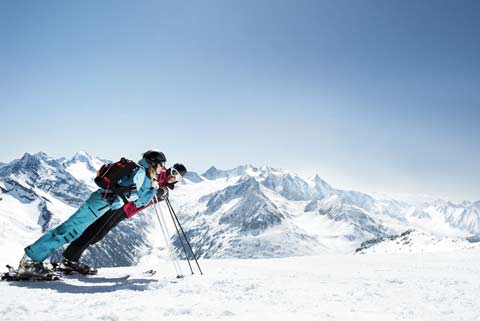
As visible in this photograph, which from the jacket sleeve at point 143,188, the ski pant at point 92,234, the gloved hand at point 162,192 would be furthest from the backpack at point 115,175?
the ski pant at point 92,234

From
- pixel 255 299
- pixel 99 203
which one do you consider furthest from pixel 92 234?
pixel 255 299

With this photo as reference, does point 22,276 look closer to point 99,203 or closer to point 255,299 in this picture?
point 99,203

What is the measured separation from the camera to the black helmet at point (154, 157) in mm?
8391

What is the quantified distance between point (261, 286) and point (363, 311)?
2097mm

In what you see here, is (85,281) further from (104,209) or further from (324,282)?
A: (324,282)

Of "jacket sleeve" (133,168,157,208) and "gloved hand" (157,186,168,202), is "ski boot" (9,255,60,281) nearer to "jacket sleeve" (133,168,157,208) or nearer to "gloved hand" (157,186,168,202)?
"jacket sleeve" (133,168,157,208)

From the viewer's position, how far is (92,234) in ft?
30.6

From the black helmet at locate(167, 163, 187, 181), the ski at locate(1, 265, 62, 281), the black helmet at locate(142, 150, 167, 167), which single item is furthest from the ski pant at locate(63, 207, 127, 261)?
the black helmet at locate(142, 150, 167, 167)

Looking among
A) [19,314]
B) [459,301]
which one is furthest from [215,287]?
[459,301]

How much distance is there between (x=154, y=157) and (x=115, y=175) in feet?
2.97

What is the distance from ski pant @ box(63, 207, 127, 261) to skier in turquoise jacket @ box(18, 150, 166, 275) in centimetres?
74

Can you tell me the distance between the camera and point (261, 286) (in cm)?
680

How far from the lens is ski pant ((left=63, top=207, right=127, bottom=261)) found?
9067mm

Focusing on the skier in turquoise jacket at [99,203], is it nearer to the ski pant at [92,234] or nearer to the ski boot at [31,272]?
the ski boot at [31,272]
